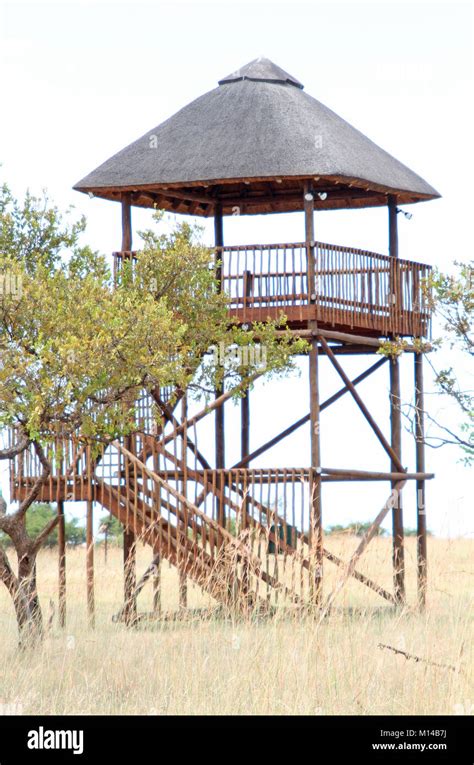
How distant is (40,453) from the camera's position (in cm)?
1502

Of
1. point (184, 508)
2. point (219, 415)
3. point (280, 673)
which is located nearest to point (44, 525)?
point (219, 415)

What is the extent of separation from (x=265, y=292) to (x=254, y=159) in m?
2.10

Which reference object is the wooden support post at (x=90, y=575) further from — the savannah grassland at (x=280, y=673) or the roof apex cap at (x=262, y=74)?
the roof apex cap at (x=262, y=74)

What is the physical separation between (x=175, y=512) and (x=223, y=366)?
89.1 inches

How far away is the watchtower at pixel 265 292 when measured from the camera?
1855cm

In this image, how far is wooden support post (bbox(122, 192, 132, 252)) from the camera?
2026cm

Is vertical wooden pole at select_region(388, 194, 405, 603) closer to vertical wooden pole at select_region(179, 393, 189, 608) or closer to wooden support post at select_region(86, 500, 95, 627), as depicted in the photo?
vertical wooden pole at select_region(179, 393, 189, 608)

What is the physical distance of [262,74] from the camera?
883 inches

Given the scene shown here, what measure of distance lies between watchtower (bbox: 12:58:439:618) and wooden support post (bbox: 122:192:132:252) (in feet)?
0.07

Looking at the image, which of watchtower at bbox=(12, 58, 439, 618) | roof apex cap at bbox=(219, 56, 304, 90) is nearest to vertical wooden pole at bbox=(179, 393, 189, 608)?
watchtower at bbox=(12, 58, 439, 618)

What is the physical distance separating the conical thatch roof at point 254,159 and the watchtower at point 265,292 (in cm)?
3

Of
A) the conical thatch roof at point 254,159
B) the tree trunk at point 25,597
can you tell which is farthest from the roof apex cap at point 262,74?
the tree trunk at point 25,597

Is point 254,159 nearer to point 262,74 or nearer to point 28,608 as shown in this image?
point 262,74
